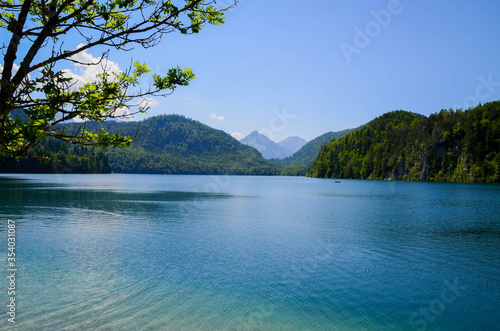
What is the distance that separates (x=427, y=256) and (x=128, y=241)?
25.0 meters

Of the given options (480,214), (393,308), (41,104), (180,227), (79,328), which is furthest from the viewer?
(480,214)

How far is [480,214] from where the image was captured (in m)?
48.0

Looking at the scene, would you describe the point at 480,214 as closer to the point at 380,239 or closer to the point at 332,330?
the point at 380,239

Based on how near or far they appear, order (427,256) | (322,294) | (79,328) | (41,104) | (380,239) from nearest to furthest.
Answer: (41,104), (79,328), (322,294), (427,256), (380,239)

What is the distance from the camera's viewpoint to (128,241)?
2842 cm

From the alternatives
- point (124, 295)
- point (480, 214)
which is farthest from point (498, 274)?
point (480, 214)

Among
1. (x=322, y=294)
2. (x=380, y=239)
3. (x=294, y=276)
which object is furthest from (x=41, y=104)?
(x=380, y=239)

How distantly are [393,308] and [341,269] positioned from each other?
5.77 metres

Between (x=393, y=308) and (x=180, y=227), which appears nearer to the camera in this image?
(x=393, y=308)

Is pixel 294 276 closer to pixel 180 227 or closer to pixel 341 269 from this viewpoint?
pixel 341 269

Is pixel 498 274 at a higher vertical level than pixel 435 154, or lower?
lower

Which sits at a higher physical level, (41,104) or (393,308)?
(41,104)

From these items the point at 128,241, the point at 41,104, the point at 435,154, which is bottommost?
the point at 128,241

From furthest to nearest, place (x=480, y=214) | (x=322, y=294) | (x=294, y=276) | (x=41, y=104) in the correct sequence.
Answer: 1. (x=480, y=214)
2. (x=294, y=276)
3. (x=322, y=294)
4. (x=41, y=104)
